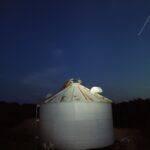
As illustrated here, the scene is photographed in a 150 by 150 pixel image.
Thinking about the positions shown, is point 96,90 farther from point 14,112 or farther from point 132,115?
point 14,112

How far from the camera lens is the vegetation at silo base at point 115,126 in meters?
14.4

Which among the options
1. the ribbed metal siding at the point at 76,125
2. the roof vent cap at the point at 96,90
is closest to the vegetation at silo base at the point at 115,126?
the ribbed metal siding at the point at 76,125

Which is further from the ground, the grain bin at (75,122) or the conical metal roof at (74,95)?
the conical metal roof at (74,95)

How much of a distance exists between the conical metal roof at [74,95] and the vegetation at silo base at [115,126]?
321cm

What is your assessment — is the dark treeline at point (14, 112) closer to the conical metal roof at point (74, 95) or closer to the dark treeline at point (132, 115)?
the dark treeline at point (132, 115)

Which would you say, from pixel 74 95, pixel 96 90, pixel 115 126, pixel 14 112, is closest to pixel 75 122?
pixel 74 95

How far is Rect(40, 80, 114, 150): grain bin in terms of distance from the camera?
12.6m

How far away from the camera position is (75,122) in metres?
12.6

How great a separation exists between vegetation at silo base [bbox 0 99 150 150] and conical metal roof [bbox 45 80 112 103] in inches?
126

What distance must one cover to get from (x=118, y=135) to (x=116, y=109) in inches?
452

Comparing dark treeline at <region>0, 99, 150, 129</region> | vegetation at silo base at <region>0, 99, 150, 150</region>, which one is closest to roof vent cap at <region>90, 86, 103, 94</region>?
vegetation at silo base at <region>0, 99, 150, 150</region>

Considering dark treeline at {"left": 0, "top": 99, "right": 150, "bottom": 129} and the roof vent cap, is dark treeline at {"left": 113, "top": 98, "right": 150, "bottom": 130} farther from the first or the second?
the roof vent cap

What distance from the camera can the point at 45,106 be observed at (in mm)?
13695

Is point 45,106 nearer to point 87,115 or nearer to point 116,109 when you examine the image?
point 87,115
